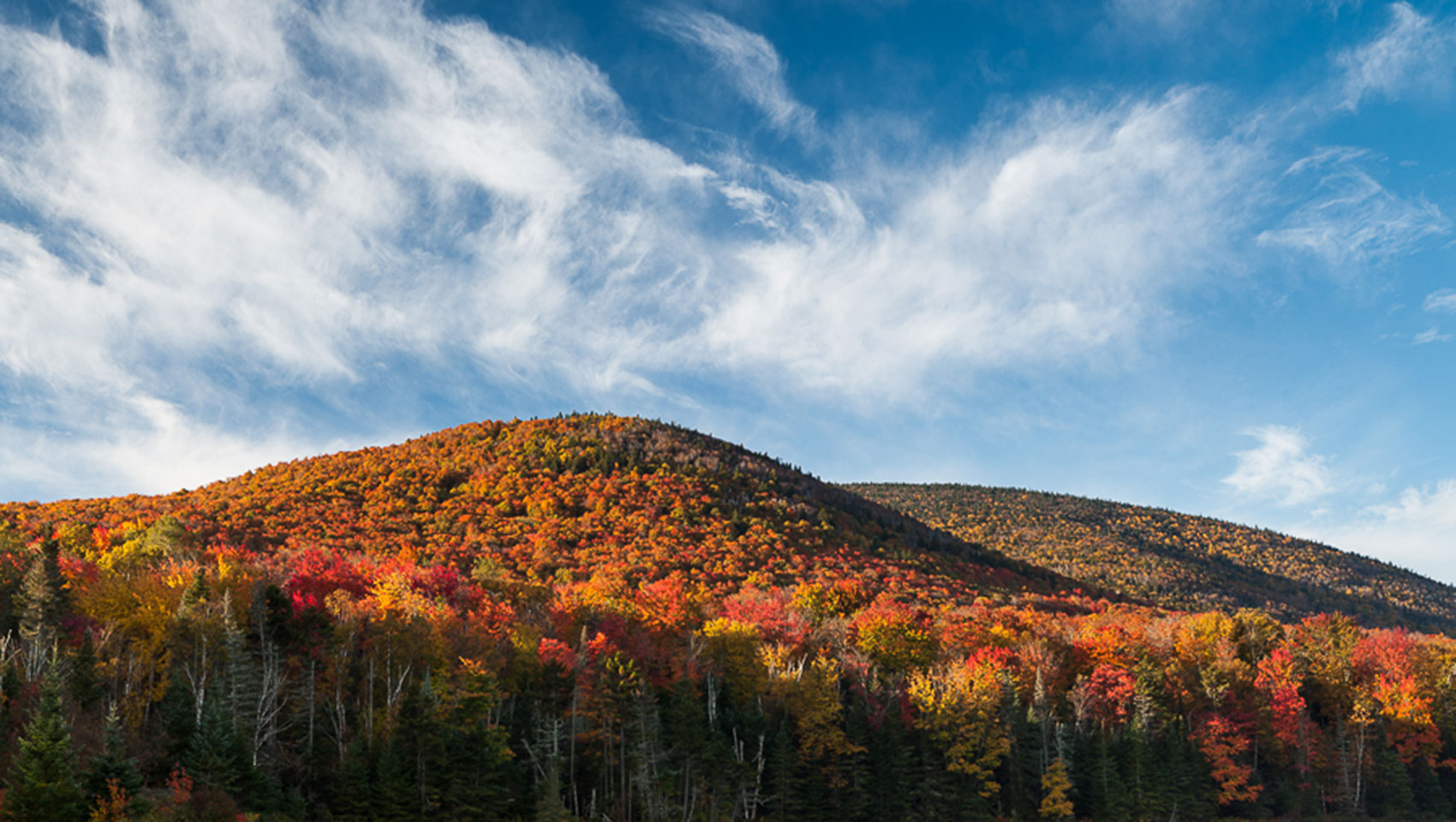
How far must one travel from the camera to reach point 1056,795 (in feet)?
229

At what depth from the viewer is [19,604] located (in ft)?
167

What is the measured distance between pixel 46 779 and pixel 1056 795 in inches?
2745

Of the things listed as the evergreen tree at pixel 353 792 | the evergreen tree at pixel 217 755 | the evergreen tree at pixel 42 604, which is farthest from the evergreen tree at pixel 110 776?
the evergreen tree at pixel 42 604

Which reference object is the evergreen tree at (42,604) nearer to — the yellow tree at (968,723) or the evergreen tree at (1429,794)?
the yellow tree at (968,723)

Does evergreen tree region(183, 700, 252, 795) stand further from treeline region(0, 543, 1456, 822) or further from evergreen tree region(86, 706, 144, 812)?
evergreen tree region(86, 706, 144, 812)

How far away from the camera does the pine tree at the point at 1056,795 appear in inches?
2736

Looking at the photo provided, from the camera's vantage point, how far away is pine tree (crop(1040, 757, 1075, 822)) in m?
69.5

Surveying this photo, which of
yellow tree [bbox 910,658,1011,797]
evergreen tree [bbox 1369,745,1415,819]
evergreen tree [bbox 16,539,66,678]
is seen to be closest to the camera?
evergreen tree [bbox 16,539,66,678]

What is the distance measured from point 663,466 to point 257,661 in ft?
414

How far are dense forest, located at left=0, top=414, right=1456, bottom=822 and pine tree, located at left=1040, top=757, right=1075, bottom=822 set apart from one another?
23 cm

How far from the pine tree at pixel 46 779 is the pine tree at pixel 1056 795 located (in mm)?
67767

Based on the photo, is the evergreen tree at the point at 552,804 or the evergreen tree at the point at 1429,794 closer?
the evergreen tree at the point at 552,804

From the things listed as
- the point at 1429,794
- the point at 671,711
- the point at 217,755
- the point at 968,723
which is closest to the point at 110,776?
the point at 217,755

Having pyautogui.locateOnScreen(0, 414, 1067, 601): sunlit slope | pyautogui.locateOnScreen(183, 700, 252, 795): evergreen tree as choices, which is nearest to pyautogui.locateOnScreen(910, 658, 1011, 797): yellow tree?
pyautogui.locateOnScreen(0, 414, 1067, 601): sunlit slope
